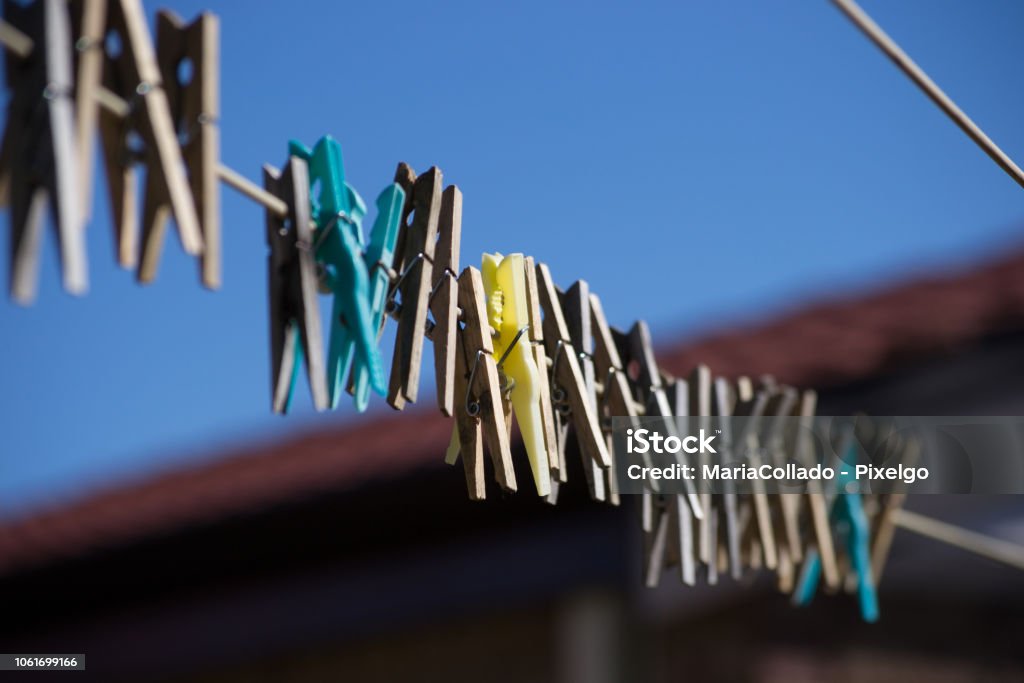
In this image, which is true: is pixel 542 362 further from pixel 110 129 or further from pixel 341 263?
pixel 110 129

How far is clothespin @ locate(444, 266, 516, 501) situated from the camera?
46.5 inches

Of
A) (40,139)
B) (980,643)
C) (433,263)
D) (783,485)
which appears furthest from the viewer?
(980,643)

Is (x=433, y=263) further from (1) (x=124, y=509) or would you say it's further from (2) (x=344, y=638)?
(1) (x=124, y=509)

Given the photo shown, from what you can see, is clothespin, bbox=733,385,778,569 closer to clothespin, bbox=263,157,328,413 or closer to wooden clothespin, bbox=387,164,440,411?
wooden clothespin, bbox=387,164,440,411

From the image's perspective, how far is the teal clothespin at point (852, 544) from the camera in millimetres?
1850

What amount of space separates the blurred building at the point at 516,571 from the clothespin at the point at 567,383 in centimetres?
121

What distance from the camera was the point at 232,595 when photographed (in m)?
3.27

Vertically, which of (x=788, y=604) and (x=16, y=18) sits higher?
(x=16, y=18)

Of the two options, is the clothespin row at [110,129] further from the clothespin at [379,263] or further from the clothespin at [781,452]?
the clothespin at [781,452]

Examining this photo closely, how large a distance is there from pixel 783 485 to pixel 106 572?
218 cm

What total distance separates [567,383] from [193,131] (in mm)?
515

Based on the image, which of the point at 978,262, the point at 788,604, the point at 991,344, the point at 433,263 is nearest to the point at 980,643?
the point at 788,604

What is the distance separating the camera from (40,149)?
842 mm

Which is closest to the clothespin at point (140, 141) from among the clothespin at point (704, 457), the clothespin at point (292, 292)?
the clothespin at point (292, 292)
